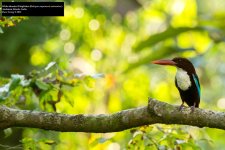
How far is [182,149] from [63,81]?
983 millimetres

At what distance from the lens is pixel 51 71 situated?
4.11 metres

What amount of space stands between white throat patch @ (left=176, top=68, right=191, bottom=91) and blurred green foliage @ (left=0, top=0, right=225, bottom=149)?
286mm

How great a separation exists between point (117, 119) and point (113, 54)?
6411mm

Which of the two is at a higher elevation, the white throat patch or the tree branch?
the white throat patch

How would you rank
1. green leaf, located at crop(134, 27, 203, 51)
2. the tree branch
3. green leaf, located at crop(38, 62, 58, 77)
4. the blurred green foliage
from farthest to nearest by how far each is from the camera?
green leaf, located at crop(134, 27, 203, 51)
the blurred green foliage
green leaf, located at crop(38, 62, 58, 77)
the tree branch

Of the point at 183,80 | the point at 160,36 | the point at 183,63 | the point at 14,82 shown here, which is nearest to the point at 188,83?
the point at 183,80

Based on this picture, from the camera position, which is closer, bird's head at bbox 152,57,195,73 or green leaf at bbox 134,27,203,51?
bird's head at bbox 152,57,195,73

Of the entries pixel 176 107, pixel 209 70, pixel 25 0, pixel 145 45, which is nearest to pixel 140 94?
pixel 209 70

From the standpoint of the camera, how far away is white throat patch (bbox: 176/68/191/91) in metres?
4.11

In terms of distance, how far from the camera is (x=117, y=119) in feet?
11.0

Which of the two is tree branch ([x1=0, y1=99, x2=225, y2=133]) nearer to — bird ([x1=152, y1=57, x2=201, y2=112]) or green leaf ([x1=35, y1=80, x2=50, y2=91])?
green leaf ([x1=35, y1=80, x2=50, y2=91])

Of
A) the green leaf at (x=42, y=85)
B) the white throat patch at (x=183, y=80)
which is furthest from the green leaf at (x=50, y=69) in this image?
the white throat patch at (x=183, y=80)

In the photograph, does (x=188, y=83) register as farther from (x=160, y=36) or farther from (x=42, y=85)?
(x=160, y=36)

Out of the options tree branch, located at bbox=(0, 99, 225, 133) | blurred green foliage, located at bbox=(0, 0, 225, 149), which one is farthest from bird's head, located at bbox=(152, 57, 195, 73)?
tree branch, located at bbox=(0, 99, 225, 133)
